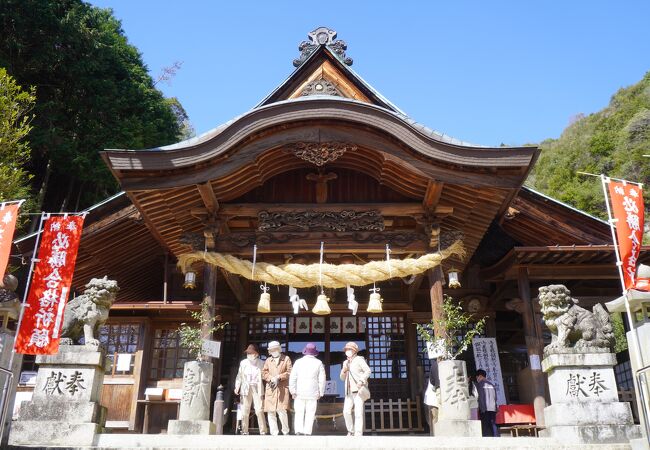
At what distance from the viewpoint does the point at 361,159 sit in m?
10.9

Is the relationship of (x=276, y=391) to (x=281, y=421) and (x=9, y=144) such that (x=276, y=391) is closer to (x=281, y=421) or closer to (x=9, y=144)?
(x=281, y=421)

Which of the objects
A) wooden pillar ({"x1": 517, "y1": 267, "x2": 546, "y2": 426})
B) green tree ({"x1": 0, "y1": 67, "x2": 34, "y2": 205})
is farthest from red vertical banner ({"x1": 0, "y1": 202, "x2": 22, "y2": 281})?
wooden pillar ({"x1": 517, "y1": 267, "x2": 546, "y2": 426})

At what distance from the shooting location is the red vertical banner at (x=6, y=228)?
313 inches

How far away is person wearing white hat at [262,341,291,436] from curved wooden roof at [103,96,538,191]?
344 centimetres

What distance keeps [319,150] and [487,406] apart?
5.94 meters

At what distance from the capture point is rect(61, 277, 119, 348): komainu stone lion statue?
8.00 metres

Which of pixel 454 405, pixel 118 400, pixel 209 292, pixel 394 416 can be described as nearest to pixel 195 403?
pixel 209 292

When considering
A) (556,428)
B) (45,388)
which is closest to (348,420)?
(556,428)

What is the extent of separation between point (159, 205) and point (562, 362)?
24.7 ft

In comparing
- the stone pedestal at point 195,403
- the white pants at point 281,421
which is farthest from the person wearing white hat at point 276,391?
the stone pedestal at point 195,403

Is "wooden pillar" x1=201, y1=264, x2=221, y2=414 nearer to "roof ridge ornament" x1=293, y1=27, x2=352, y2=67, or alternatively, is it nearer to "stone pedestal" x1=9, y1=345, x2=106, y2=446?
"stone pedestal" x1=9, y1=345, x2=106, y2=446

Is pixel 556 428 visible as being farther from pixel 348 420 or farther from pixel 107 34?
pixel 107 34

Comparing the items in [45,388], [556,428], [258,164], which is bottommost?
[556,428]

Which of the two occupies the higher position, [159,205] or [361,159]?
[361,159]
